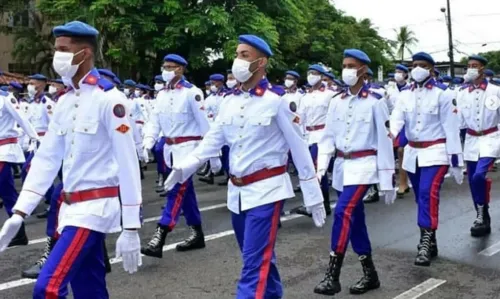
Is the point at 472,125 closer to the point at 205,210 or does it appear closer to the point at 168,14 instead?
the point at 205,210

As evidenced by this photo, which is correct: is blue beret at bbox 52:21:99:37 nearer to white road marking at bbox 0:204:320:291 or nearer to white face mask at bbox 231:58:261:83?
white face mask at bbox 231:58:261:83

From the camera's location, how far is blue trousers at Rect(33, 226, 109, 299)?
3.62 metres

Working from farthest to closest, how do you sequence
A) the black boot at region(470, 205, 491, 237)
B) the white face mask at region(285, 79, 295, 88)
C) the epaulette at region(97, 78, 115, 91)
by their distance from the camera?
the white face mask at region(285, 79, 295, 88)
the black boot at region(470, 205, 491, 237)
the epaulette at region(97, 78, 115, 91)

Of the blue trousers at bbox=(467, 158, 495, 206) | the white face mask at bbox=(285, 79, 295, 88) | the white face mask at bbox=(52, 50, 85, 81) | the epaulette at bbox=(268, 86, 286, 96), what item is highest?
the white face mask at bbox=(52, 50, 85, 81)

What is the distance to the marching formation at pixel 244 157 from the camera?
12.8 ft

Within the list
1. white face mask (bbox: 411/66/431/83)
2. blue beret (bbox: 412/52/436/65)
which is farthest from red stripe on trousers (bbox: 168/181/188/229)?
blue beret (bbox: 412/52/436/65)

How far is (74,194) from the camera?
3895 millimetres

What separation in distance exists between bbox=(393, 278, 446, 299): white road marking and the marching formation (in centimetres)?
33

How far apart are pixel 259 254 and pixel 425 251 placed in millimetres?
2946

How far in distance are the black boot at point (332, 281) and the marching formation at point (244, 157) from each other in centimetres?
1

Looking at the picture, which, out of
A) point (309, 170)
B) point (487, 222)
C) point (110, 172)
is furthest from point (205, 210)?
point (110, 172)

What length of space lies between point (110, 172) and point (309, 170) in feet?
4.93

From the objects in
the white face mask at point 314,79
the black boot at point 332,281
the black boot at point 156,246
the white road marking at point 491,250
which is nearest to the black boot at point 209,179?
the white face mask at point 314,79

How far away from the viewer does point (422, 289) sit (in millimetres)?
5879
